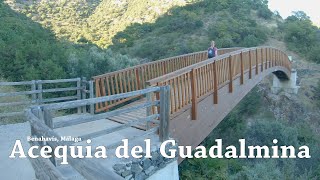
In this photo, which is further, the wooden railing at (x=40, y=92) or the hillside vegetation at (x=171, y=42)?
the hillside vegetation at (x=171, y=42)

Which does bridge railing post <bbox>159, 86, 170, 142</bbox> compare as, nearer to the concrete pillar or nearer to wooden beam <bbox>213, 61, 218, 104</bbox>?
the concrete pillar

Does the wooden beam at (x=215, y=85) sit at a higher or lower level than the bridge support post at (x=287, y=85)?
higher

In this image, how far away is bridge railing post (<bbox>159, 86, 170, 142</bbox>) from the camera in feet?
18.2

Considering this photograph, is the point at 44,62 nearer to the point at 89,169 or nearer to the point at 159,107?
the point at 159,107

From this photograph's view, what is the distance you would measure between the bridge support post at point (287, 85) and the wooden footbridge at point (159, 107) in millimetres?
11320

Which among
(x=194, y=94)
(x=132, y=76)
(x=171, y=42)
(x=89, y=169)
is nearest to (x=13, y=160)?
(x=89, y=169)

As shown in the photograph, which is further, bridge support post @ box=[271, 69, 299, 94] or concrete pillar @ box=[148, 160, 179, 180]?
bridge support post @ box=[271, 69, 299, 94]

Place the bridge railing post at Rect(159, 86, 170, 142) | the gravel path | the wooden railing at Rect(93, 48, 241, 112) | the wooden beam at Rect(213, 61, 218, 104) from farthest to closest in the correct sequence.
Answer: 1. the wooden railing at Rect(93, 48, 241, 112)
2. the wooden beam at Rect(213, 61, 218, 104)
3. the bridge railing post at Rect(159, 86, 170, 142)
4. the gravel path

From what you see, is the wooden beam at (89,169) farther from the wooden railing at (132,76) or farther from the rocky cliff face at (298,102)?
the rocky cliff face at (298,102)

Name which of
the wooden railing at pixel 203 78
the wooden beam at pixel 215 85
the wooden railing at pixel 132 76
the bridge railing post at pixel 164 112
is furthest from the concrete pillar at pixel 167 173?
the wooden railing at pixel 132 76

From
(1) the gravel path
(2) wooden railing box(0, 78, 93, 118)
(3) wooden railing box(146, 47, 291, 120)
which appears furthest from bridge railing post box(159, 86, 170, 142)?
(2) wooden railing box(0, 78, 93, 118)

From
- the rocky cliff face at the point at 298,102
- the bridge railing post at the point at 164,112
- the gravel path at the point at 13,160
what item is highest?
the bridge railing post at the point at 164,112

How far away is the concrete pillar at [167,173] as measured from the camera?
526 centimetres

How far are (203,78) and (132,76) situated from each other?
10.1ft
